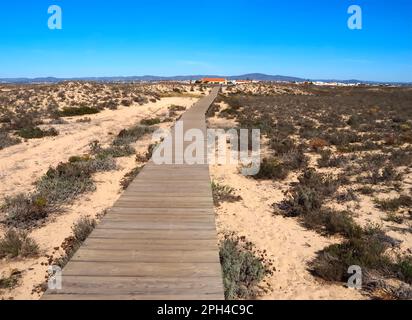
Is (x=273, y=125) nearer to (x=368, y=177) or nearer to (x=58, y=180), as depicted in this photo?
(x=368, y=177)

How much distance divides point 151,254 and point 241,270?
1840mm

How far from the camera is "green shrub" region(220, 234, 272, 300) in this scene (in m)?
5.58

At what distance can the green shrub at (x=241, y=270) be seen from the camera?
18.3 feet

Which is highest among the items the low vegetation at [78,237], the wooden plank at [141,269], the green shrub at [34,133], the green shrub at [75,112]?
the green shrub at [75,112]

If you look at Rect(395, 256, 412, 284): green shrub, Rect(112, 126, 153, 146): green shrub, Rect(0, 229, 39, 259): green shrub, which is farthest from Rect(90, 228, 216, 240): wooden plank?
Rect(112, 126, 153, 146): green shrub

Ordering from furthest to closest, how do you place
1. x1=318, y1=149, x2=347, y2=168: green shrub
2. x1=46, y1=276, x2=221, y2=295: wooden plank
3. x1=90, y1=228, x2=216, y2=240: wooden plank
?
x1=318, y1=149, x2=347, y2=168: green shrub → x1=90, y1=228, x2=216, y2=240: wooden plank → x1=46, y1=276, x2=221, y2=295: wooden plank

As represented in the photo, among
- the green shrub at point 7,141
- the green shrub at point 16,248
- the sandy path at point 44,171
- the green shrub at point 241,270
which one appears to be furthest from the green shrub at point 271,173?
the green shrub at point 7,141

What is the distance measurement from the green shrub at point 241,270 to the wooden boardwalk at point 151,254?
0.77 m

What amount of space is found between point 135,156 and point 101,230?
30.6ft

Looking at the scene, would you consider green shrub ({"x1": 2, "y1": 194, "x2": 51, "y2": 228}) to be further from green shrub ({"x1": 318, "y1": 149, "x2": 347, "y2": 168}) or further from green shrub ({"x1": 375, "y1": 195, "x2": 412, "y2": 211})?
green shrub ({"x1": 318, "y1": 149, "x2": 347, "y2": 168})

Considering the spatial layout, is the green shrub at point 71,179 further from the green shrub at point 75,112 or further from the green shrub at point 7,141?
the green shrub at point 75,112

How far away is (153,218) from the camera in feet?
20.8

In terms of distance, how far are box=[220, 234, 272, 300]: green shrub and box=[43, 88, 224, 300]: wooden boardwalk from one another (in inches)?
30.1
